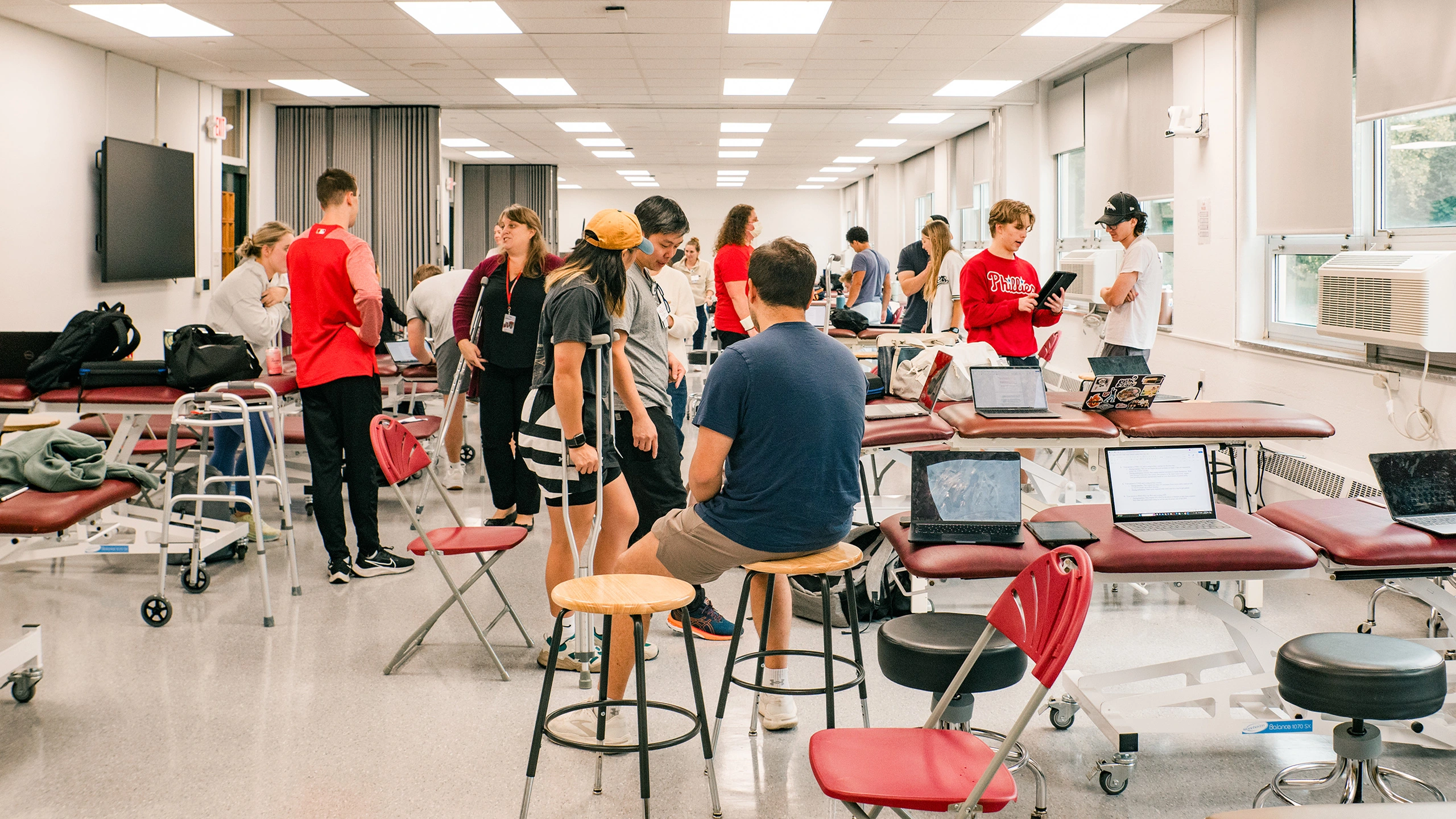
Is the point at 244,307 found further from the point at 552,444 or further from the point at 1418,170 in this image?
the point at 1418,170

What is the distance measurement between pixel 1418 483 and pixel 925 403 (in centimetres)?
171

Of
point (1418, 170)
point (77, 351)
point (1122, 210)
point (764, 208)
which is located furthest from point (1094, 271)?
point (764, 208)

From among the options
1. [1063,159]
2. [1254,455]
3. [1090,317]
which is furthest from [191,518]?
[1063,159]

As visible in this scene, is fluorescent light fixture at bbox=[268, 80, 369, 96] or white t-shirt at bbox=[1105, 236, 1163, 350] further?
fluorescent light fixture at bbox=[268, 80, 369, 96]

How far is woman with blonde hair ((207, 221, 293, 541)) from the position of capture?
208 inches

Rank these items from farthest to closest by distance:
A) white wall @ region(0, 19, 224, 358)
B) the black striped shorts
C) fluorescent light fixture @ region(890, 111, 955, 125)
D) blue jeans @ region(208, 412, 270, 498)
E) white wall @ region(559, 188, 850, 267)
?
white wall @ region(559, 188, 850, 267) < fluorescent light fixture @ region(890, 111, 955, 125) < white wall @ region(0, 19, 224, 358) < blue jeans @ region(208, 412, 270, 498) < the black striped shorts

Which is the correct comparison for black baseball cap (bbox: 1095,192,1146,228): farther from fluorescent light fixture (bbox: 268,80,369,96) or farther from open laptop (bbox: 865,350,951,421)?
fluorescent light fixture (bbox: 268,80,369,96)

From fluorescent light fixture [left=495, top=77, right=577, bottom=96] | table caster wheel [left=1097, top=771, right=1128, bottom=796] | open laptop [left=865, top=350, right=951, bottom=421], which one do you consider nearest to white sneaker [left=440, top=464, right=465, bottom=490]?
open laptop [left=865, top=350, right=951, bottom=421]

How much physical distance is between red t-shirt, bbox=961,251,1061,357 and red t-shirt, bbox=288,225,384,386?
106 inches

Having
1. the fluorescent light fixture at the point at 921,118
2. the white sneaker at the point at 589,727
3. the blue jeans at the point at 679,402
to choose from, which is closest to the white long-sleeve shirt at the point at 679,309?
the blue jeans at the point at 679,402

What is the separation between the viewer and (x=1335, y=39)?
5.49 m

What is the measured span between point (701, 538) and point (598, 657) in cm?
117

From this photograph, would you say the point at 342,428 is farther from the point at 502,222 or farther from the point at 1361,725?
the point at 1361,725

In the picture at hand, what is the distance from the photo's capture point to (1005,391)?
3953 millimetres
